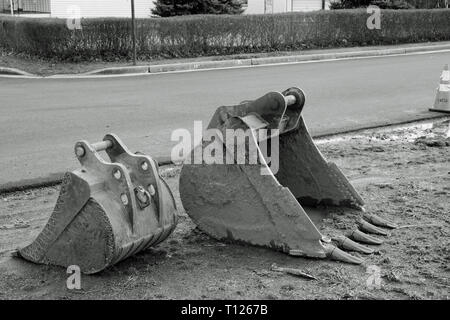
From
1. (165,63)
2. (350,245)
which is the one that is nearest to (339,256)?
(350,245)

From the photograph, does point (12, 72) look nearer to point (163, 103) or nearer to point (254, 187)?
point (163, 103)

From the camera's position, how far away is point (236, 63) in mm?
17859

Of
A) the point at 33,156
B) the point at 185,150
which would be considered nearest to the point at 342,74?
the point at 185,150

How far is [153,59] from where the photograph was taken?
17.9 meters

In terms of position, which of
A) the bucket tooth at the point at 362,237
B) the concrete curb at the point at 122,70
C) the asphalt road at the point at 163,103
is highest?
the concrete curb at the point at 122,70

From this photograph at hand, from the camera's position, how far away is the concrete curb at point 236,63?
15633 mm

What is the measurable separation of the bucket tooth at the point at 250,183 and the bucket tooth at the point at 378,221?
642mm

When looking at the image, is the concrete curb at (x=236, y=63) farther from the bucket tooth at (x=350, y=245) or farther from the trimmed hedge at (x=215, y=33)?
the bucket tooth at (x=350, y=245)

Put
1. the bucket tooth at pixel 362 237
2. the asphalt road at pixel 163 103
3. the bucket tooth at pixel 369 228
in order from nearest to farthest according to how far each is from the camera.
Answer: the bucket tooth at pixel 362 237
the bucket tooth at pixel 369 228
the asphalt road at pixel 163 103

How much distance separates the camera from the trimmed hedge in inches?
Result: 669

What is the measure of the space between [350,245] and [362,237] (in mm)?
245

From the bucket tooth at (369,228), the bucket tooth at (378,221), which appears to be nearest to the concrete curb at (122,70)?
the bucket tooth at (378,221)

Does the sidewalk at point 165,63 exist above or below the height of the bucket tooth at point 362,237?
above
